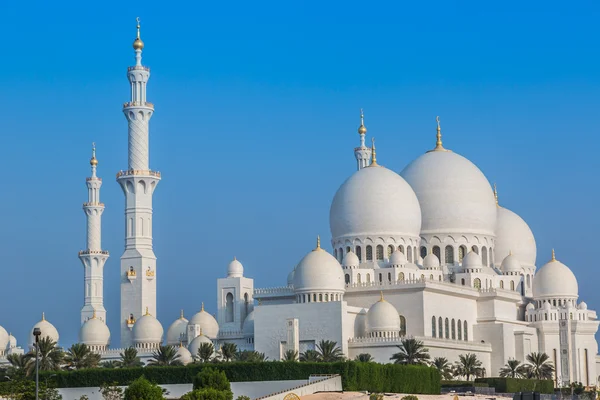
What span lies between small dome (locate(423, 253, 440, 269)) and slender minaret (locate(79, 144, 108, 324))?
70.3ft

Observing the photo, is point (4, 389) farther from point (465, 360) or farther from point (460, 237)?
point (460, 237)

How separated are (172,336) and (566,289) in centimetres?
2419

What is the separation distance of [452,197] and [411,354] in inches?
707

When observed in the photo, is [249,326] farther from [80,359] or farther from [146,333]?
[80,359]

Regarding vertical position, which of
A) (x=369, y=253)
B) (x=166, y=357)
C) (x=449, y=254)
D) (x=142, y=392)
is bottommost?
(x=142, y=392)

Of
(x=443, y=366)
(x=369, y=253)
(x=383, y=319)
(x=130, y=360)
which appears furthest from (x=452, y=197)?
(x=130, y=360)

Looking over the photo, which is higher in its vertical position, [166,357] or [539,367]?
[166,357]

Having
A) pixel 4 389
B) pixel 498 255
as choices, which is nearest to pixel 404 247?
pixel 498 255

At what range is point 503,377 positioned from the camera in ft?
213

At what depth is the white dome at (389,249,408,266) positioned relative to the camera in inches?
2790

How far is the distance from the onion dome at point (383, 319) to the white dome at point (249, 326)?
892 cm

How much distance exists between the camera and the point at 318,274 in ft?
222

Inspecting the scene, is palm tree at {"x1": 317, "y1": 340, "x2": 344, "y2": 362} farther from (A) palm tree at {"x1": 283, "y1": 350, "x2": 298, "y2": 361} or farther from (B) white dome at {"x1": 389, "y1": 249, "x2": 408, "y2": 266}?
(B) white dome at {"x1": 389, "y1": 249, "x2": 408, "y2": 266}

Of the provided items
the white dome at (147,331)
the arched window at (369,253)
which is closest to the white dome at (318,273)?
the arched window at (369,253)
